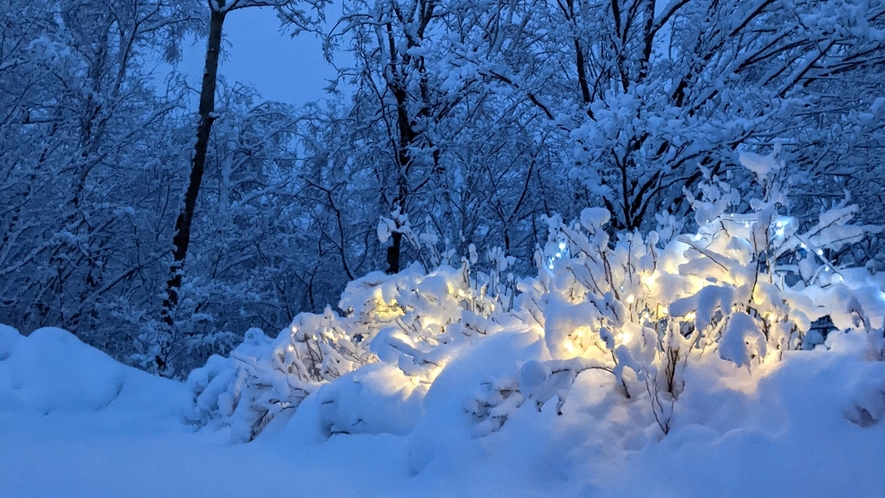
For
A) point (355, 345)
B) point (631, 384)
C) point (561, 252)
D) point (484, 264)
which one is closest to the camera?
point (631, 384)

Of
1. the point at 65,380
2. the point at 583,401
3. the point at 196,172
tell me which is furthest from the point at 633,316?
the point at 196,172

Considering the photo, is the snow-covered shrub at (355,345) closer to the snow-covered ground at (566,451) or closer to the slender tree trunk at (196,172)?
the snow-covered ground at (566,451)

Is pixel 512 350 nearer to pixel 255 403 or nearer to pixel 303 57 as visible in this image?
pixel 255 403

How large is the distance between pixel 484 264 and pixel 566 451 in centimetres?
628

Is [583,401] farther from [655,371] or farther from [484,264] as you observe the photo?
[484,264]

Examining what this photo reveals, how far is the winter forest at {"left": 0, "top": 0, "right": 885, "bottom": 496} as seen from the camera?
6.97 ft

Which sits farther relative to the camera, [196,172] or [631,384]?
[196,172]

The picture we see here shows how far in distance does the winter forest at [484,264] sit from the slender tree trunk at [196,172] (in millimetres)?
32

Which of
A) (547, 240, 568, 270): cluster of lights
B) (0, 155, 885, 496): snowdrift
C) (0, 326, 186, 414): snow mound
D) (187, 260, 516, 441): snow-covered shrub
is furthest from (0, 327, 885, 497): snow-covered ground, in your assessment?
(0, 326, 186, 414): snow mound

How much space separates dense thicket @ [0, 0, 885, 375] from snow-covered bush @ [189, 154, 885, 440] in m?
0.28

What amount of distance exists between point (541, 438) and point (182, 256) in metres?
6.27

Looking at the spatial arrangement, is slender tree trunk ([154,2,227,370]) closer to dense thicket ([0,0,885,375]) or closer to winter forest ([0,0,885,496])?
winter forest ([0,0,885,496])

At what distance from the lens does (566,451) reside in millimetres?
2137

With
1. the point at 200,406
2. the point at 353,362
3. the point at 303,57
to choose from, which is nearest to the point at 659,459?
the point at 353,362
